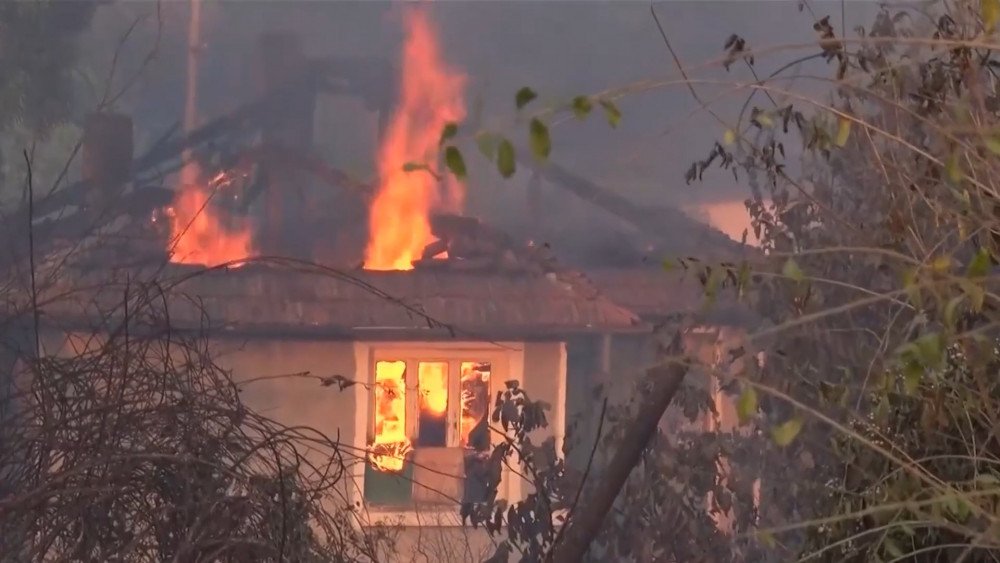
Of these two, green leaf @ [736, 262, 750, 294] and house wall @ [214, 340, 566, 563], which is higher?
green leaf @ [736, 262, 750, 294]

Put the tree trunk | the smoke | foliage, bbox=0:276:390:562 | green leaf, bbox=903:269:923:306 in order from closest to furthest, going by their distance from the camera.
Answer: green leaf, bbox=903:269:923:306
foliage, bbox=0:276:390:562
the tree trunk
the smoke

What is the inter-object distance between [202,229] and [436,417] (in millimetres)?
1005

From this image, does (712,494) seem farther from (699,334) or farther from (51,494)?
(51,494)

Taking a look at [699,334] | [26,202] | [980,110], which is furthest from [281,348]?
[980,110]

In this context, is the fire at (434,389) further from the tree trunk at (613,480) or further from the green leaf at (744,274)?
the green leaf at (744,274)

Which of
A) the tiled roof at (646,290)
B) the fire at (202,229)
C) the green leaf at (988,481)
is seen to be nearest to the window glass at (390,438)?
the fire at (202,229)

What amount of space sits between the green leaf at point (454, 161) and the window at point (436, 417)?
255cm

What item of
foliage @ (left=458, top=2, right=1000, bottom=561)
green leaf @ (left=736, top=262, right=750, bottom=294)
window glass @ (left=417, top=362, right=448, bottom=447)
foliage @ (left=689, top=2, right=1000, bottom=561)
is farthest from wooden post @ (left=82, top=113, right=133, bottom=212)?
green leaf @ (left=736, top=262, right=750, bottom=294)

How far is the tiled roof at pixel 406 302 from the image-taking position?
377 cm

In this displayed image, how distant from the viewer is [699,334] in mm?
3789

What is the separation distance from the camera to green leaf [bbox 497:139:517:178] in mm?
1236

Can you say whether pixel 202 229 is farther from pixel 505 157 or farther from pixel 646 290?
pixel 505 157

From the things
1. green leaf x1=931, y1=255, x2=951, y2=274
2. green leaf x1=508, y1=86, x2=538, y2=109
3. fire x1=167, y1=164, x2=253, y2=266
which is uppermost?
fire x1=167, y1=164, x2=253, y2=266

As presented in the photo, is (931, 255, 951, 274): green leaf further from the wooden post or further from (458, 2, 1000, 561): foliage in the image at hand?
the wooden post
